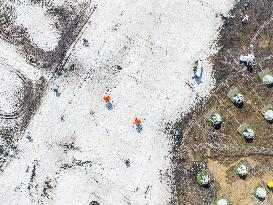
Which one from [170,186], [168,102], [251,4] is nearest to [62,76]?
[168,102]

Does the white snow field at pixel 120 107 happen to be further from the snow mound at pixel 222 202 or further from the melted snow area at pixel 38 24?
the snow mound at pixel 222 202

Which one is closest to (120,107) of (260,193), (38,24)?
(38,24)

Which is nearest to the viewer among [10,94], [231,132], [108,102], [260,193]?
[260,193]

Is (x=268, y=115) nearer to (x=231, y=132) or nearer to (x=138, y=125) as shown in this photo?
(x=231, y=132)

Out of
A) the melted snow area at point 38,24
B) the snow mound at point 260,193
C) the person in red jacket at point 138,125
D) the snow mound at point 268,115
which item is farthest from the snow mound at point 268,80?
the melted snow area at point 38,24

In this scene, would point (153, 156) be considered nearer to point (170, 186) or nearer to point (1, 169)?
Result: point (170, 186)
